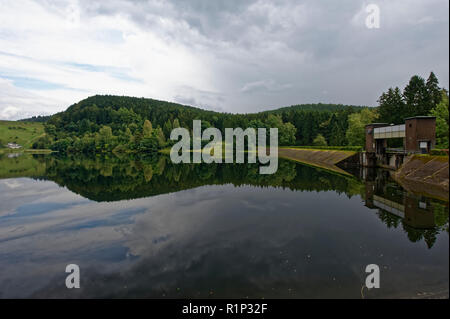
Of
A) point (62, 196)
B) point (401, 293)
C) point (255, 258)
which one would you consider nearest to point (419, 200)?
point (401, 293)

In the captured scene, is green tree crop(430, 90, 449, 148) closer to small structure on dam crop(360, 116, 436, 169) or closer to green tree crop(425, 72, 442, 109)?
small structure on dam crop(360, 116, 436, 169)

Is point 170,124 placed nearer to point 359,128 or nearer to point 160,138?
point 160,138

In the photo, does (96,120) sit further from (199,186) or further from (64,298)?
(64,298)

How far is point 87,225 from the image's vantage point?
58.7 feet

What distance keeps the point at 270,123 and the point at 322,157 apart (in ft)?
200

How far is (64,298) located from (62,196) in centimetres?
2207

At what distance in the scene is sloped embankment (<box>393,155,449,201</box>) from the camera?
25491mm

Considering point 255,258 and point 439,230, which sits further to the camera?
point 439,230

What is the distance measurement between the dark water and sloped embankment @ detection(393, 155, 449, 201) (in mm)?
2999

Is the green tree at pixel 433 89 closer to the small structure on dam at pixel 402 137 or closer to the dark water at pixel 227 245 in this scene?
the small structure on dam at pixel 402 137

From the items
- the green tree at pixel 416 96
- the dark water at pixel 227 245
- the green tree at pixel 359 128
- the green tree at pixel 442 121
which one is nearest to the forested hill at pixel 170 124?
the green tree at pixel 359 128

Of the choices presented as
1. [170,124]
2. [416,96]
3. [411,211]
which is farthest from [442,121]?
[170,124]

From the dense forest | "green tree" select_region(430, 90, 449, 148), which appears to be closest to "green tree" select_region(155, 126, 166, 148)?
the dense forest

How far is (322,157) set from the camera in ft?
232
